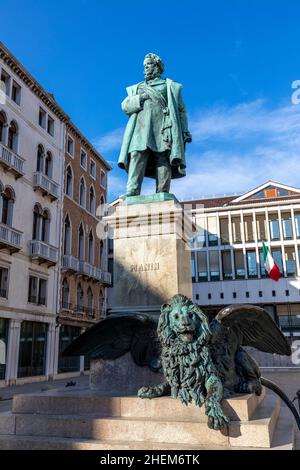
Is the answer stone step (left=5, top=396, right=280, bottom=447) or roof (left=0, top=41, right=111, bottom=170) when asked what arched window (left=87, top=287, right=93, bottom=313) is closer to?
roof (left=0, top=41, right=111, bottom=170)

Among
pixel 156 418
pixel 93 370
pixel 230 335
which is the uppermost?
pixel 230 335

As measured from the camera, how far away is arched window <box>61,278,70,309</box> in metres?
25.8

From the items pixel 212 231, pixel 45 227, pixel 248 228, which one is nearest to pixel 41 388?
pixel 45 227

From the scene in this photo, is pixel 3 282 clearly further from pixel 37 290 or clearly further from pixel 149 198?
pixel 149 198

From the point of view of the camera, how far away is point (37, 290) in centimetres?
2320

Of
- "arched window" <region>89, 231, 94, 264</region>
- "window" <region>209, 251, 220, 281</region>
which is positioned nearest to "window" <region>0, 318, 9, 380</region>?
"arched window" <region>89, 231, 94, 264</region>

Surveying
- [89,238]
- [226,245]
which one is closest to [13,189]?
[89,238]

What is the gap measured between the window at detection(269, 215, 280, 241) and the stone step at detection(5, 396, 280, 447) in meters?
39.1

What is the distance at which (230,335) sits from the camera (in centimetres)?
492

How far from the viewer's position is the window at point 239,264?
138 feet

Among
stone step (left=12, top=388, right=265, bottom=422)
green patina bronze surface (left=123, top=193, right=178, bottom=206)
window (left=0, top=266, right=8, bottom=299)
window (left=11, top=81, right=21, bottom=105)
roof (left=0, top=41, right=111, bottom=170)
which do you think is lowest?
stone step (left=12, top=388, right=265, bottom=422)

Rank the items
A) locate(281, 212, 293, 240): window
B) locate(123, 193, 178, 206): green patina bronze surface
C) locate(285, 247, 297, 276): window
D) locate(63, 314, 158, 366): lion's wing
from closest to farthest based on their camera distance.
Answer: locate(63, 314, 158, 366): lion's wing, locate(123, 193, 178, 206): green patina bronze surface, locate(285, 247, 297, 276): window, locate(281, 212, 293, 240): window

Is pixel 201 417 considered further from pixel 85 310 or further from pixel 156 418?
pixel 85 310

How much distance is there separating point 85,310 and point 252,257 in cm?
2067
